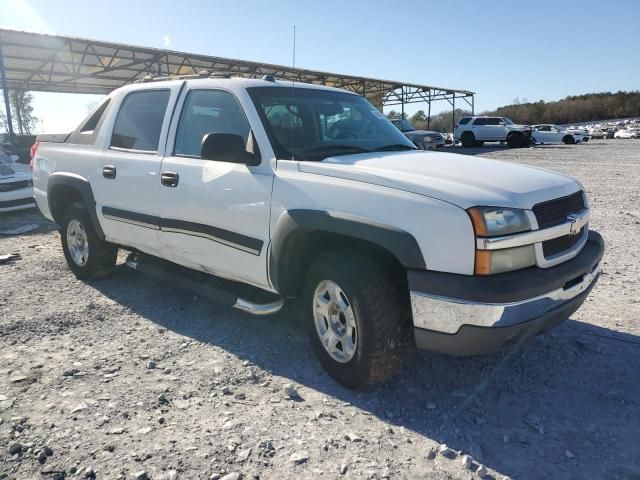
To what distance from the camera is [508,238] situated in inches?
97.1

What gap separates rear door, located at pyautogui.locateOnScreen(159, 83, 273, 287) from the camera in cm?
326

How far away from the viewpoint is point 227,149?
3143 mm

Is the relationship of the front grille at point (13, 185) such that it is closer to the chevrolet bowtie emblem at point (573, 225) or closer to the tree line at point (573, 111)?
the chevrolet bowtie emblem at point (573, 225)

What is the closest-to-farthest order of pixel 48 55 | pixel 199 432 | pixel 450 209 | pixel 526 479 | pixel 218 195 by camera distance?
pixel 526 479, pixel 450 209, pixel 199 432, pixel 218 195, pixel 48 55

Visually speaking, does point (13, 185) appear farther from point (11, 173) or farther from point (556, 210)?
point (556, 210)

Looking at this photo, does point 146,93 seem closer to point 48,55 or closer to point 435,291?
point 435,291

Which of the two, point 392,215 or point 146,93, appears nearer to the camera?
point 392,215

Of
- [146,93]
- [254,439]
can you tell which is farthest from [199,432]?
[146,93]

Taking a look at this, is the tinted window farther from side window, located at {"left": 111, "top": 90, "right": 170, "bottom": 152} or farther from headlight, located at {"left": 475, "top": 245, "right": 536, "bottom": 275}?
headlight, located at {"left": 475, "top": 245, "right": 536, "bottom": 275}

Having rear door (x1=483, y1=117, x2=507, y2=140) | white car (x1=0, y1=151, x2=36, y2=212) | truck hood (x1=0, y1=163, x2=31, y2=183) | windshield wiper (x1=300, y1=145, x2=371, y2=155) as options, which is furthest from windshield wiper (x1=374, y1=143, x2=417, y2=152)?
rear door (x1=483, y1=117, x2=507, y2=140)

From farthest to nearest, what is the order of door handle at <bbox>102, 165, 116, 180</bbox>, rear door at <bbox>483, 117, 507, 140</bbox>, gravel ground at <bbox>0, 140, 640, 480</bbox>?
rear door at <bbox>483, 117, 507, 140</bbox> < door handle at <bbox>102, 165, 116, 180</bbox> < gravel ground at <bbox>0, 140, 640, 480</bbox>

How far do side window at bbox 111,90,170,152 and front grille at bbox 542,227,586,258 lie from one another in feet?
9.54

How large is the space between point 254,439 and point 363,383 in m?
0.69

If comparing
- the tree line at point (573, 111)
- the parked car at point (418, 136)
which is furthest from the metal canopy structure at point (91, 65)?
the tree line at point (573, 111)
